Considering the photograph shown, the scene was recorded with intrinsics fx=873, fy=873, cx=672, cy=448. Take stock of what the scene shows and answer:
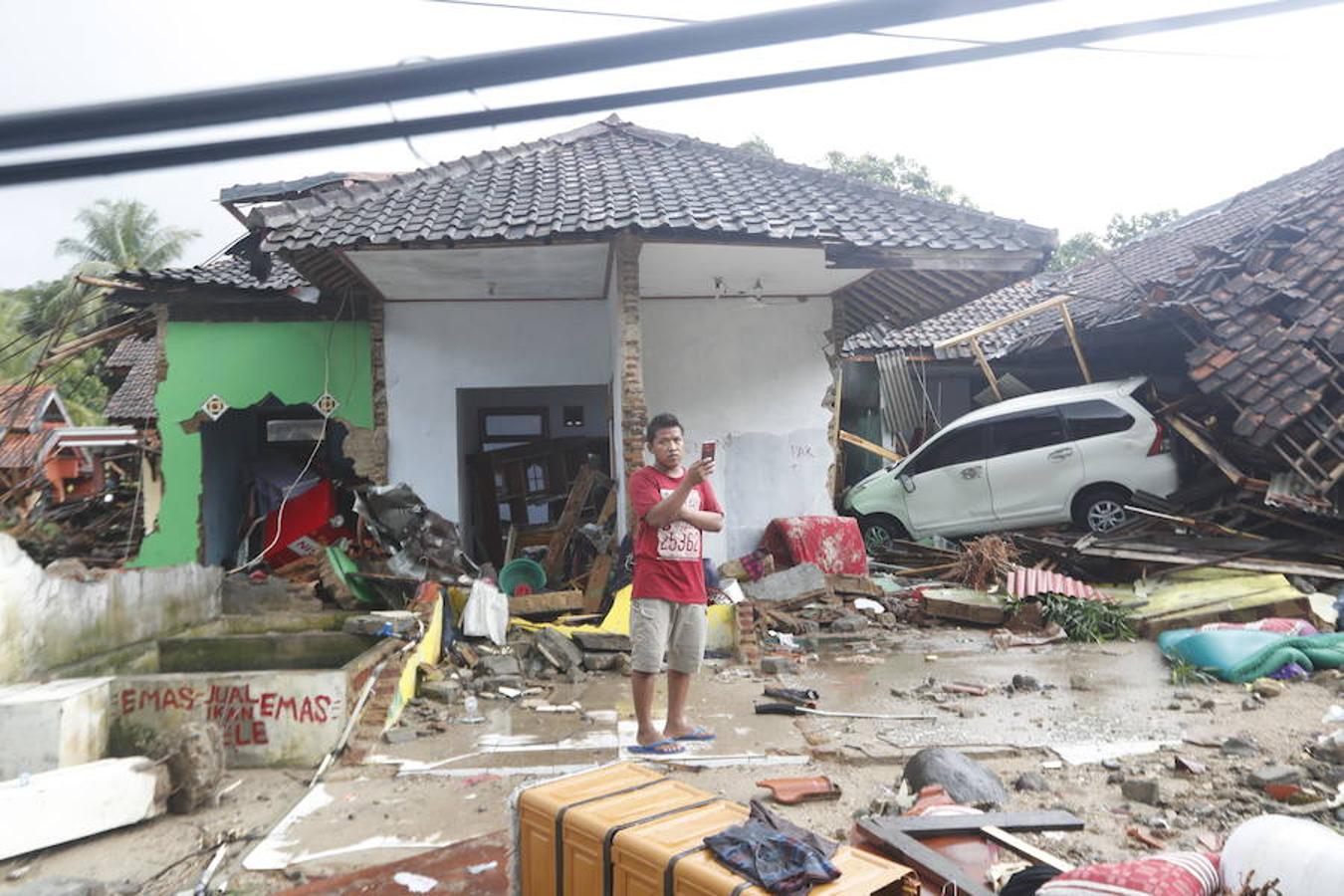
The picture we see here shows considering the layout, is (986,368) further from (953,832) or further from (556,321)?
(953,832)

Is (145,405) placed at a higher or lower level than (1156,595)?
higher

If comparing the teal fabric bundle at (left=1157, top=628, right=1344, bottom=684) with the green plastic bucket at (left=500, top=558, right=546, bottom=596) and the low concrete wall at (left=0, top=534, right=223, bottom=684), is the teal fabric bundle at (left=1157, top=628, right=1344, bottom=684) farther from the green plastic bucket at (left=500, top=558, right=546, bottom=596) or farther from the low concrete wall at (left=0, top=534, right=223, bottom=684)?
the low concrete wall at (left=0, top=534, right=223, bottom=684)

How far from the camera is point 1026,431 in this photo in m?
10.6

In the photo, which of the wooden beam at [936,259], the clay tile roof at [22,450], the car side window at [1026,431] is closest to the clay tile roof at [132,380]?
the clay tile roof at [22,450]

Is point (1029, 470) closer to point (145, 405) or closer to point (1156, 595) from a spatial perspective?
point (1156, 595)

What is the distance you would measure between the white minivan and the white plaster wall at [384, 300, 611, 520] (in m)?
4.37

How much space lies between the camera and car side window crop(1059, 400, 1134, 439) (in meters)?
9.89

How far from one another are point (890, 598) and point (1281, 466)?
428cm

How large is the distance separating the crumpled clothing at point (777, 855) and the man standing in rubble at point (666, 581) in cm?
221

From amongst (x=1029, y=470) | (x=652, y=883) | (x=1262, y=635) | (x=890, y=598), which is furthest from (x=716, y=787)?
(x=1029, y=470)

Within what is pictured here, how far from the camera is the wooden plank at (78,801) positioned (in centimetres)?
374

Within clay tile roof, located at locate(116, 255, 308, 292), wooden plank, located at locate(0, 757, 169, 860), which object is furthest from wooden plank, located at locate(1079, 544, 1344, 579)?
clay tile roof, located at locate(116, 255, 308, 292)

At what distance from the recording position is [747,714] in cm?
543

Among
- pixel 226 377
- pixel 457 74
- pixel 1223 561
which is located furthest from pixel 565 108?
pixel 226 377
